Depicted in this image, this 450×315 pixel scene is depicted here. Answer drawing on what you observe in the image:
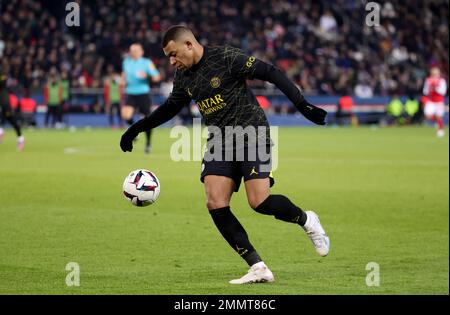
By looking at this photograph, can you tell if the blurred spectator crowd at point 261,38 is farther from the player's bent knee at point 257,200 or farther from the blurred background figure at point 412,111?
the player's bent knee at point 257,200

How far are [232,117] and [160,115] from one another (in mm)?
868

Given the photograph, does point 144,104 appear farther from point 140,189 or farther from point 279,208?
point 279,208

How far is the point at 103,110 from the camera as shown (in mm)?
40406

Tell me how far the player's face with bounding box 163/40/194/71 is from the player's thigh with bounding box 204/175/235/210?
3.28 ft

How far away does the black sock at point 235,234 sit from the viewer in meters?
8.63

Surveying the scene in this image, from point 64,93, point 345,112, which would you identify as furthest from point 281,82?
point 345,112

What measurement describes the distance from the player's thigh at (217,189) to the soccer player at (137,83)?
1557cm

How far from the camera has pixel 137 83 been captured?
80.2ft

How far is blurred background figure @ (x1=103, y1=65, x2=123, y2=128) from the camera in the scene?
1502 inches

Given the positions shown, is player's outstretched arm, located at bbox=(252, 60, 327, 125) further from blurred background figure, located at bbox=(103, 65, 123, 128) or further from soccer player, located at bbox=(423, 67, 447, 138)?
blurred background figure, located at bbox=(103, 65, 123, 128)

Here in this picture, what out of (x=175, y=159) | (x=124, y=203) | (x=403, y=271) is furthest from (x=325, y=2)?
(x=403, y=271)

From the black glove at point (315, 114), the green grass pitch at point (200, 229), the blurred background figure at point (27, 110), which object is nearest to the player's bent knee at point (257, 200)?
the green grass pitch at point (200, 229)

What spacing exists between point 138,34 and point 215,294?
34736 millimetres

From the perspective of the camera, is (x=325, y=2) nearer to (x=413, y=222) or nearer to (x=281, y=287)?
(x=413, y=222)
